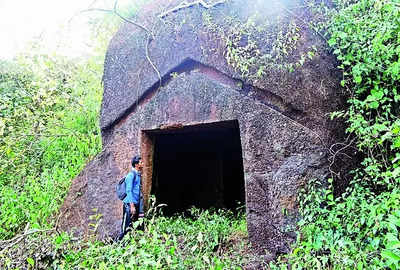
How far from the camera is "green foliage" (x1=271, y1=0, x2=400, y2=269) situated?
3.15 metres

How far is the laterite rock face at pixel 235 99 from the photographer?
3.93m

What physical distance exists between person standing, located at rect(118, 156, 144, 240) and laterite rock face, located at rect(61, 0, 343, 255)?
0.27 metres

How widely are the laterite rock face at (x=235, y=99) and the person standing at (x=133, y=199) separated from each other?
0.27 metres

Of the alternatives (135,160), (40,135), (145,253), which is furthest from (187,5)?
(40,135)

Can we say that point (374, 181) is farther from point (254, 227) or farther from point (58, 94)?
point (58, 94)

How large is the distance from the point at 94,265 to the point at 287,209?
2.10 metres

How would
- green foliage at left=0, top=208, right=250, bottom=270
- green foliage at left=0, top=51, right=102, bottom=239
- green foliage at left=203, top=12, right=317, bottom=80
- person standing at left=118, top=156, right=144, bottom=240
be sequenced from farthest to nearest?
green foliage at left=0, top=51, right=102, bottom=239 → person standing at left=118, top=156, right=144, bottom=240 → green foliage at left=203, top=12, right=317, bottom=80 → green foliage at left=0, top=208, right=250, bottom=270

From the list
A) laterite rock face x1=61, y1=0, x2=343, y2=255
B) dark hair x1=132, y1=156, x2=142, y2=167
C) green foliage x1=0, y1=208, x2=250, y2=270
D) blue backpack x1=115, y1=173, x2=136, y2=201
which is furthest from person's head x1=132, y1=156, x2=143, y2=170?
green foliage x1=0, y1=208, x2=250, y2=270

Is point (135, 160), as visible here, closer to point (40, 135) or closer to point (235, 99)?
point (235, 99)

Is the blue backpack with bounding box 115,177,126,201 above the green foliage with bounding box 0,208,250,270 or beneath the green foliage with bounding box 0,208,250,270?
above

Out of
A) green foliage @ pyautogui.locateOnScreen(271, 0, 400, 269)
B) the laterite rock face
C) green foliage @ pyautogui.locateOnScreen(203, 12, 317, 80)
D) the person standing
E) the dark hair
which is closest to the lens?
green foliage @ pyautogui.locateOnScreen(271, 0, 400, 269)

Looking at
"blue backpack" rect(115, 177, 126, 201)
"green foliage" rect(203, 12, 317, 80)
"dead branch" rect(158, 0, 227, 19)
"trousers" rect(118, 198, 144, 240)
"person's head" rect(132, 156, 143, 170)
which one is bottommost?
"trousers" rect(118, 198, 144, 240)

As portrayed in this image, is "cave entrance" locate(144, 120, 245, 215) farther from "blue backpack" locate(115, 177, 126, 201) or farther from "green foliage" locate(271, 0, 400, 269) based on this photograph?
"green foliage" locate(271, 0, 400, 269)

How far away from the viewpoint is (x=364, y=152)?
3.92 meters
